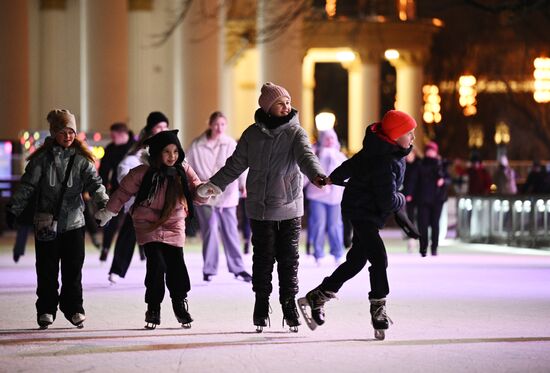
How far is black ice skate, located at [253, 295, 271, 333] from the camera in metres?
11.4

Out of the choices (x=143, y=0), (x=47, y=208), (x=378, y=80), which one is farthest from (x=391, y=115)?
(x=378, y=80)

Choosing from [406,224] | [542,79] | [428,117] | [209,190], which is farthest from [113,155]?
[428,117]

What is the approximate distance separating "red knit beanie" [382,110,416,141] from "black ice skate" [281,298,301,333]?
148cm

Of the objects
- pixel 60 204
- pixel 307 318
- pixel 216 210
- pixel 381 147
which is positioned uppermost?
pixel 381 147

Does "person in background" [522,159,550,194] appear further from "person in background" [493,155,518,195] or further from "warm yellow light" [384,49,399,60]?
"warm yellow light" [384,49,399,60]

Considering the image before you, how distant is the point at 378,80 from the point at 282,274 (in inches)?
1715

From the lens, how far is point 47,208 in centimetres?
1173

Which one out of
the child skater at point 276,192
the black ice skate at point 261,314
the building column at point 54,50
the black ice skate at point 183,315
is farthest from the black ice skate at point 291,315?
the building column at point 54,50

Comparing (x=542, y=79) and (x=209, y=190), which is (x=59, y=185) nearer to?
(x=209, y=190)

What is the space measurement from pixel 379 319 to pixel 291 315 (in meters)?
0.85

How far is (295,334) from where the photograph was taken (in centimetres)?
1132

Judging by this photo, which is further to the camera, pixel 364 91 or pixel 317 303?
pixel 364 91

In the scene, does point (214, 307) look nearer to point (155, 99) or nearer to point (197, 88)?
point (197, 88)

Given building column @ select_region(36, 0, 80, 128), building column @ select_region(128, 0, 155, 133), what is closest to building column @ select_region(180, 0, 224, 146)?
building column @ select_region(36, 0, 80, 128)
